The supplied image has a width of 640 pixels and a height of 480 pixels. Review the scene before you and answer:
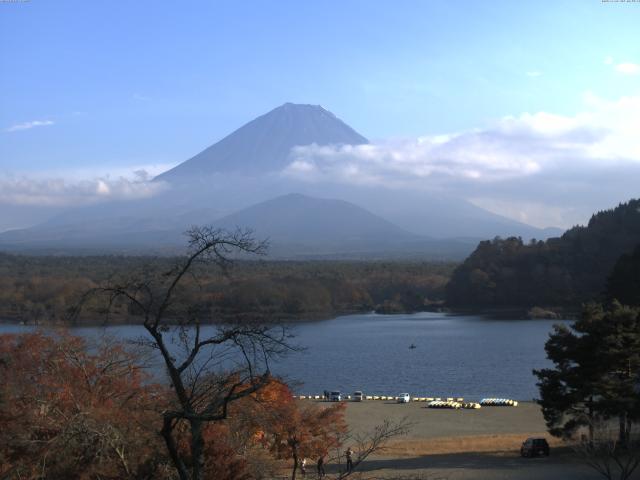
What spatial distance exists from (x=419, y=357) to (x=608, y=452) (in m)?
21.1

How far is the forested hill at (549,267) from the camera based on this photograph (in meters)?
48.0

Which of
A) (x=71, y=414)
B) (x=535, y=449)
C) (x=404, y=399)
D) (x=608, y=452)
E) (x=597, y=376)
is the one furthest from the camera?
(x=404, y=399)

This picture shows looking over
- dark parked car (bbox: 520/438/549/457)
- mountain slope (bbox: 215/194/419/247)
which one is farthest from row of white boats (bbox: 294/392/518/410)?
mountain slope (bbox: 215/194/419/247)

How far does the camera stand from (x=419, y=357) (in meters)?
29.3

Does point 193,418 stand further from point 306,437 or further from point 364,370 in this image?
point 364,370

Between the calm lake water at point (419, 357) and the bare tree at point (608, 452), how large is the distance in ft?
20.2

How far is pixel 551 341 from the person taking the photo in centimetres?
1222

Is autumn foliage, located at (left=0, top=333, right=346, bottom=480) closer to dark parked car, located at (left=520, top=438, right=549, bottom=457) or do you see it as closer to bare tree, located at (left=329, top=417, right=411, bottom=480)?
bare tree, located at (left=329, top=417, right=411, bottom=480)

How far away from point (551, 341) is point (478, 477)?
2.90 metres

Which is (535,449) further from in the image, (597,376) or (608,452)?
(608,452)

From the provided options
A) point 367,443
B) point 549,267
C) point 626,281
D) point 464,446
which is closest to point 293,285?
point 549,267

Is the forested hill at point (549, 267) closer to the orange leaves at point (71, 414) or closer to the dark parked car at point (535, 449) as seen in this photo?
the dark parked car at point (535, 449)

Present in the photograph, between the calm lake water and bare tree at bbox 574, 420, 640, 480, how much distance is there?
242 inches

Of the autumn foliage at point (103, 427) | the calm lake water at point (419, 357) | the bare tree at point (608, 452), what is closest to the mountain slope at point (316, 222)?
the calm lake water at point (419, 357)
